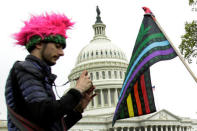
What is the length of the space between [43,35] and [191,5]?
54.5 feet

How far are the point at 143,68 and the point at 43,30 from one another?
4114mm

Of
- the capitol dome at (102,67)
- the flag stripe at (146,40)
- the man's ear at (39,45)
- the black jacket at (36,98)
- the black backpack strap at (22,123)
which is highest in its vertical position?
the capitol dome at (102,67)

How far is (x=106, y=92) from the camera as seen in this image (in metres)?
78.3

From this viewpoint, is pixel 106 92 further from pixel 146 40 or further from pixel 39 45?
pixel 39 45

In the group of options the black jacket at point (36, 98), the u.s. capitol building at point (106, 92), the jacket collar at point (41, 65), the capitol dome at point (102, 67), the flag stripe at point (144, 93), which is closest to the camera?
the black jacket at point (36, 98)

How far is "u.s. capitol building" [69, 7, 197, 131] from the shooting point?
217ft

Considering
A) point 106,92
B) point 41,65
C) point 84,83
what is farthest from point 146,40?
point 106,92

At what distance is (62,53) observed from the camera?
327cm

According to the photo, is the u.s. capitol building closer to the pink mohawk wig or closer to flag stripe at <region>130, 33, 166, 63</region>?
flag stripe at <region>130, 33, 166, 63</region>

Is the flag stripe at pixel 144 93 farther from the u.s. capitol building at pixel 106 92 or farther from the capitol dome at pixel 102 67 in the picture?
the capitol dome at pixel 102 67

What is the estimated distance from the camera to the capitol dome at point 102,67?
7594cm

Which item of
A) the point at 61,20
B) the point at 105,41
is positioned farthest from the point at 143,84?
the point at 105,41

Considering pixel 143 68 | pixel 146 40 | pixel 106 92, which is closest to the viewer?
pixel 143 68

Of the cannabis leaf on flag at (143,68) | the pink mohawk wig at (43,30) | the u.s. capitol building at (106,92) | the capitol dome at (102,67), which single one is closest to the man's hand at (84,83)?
the pink mohawk wig at (43,30)
